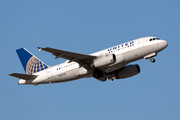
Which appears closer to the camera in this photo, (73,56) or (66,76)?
(73,56)

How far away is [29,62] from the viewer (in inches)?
1911

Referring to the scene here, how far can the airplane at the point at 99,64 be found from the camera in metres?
40.2

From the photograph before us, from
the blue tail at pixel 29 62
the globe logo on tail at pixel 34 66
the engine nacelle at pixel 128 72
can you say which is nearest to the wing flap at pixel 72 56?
the engine nacelle at pixel 128 72

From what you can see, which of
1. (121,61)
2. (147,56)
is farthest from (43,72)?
(147,56)

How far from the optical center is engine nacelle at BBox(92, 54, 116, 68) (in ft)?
130

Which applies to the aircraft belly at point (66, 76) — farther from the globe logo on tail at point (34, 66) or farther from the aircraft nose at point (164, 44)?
the aircraft nose at point (164, 44)

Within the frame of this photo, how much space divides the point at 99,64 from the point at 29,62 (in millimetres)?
13660

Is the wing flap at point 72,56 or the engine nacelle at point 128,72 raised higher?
the wing flap at point 72,56

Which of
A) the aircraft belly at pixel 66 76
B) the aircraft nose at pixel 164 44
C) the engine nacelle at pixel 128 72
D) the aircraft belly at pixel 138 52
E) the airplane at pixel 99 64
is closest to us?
the airplane at pixel 99 64

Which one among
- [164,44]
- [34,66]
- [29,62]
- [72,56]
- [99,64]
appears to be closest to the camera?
[72,56]

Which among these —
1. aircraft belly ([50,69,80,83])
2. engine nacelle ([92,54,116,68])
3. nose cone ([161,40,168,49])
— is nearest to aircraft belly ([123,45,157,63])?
nose cone ([161,40,168,49])

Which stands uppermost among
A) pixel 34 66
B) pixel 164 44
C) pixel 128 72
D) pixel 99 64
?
pixel 34 66

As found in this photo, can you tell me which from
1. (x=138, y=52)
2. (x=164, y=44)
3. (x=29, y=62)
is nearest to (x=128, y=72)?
(x=138, y=52)

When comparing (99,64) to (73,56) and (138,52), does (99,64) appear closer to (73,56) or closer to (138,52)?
(73,56)
